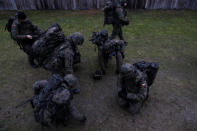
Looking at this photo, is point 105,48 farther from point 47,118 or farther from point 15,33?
point 15,33

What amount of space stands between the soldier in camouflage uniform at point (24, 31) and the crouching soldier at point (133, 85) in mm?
3315

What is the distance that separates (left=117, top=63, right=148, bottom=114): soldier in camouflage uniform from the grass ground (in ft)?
0.81

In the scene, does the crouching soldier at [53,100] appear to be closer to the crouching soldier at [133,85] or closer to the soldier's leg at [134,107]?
the crouching soldier at [133,85]

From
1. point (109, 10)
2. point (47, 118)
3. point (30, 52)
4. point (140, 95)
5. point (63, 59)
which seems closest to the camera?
point (47, 118)

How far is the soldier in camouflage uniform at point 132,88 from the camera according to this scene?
155 inches

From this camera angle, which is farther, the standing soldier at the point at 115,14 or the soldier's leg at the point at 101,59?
the standing soldier at the point at 115,14

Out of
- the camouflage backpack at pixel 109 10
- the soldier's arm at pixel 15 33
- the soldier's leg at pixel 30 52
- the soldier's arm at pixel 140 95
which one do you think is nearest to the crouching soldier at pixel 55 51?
the soldier's arm at pixel 15 33

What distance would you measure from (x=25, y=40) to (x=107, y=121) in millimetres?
3713

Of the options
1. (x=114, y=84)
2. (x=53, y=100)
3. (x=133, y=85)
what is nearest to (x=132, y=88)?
(x=133, y=85)

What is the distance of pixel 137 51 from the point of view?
23.1 ft

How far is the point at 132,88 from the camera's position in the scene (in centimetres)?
422

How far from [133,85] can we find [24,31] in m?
3.93

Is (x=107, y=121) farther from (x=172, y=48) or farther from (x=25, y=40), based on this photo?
(x=172, y=48)

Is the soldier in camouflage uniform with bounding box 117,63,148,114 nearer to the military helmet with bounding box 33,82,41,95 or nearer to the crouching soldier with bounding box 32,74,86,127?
the crouching soldier with bounding box 32,74,86,127
